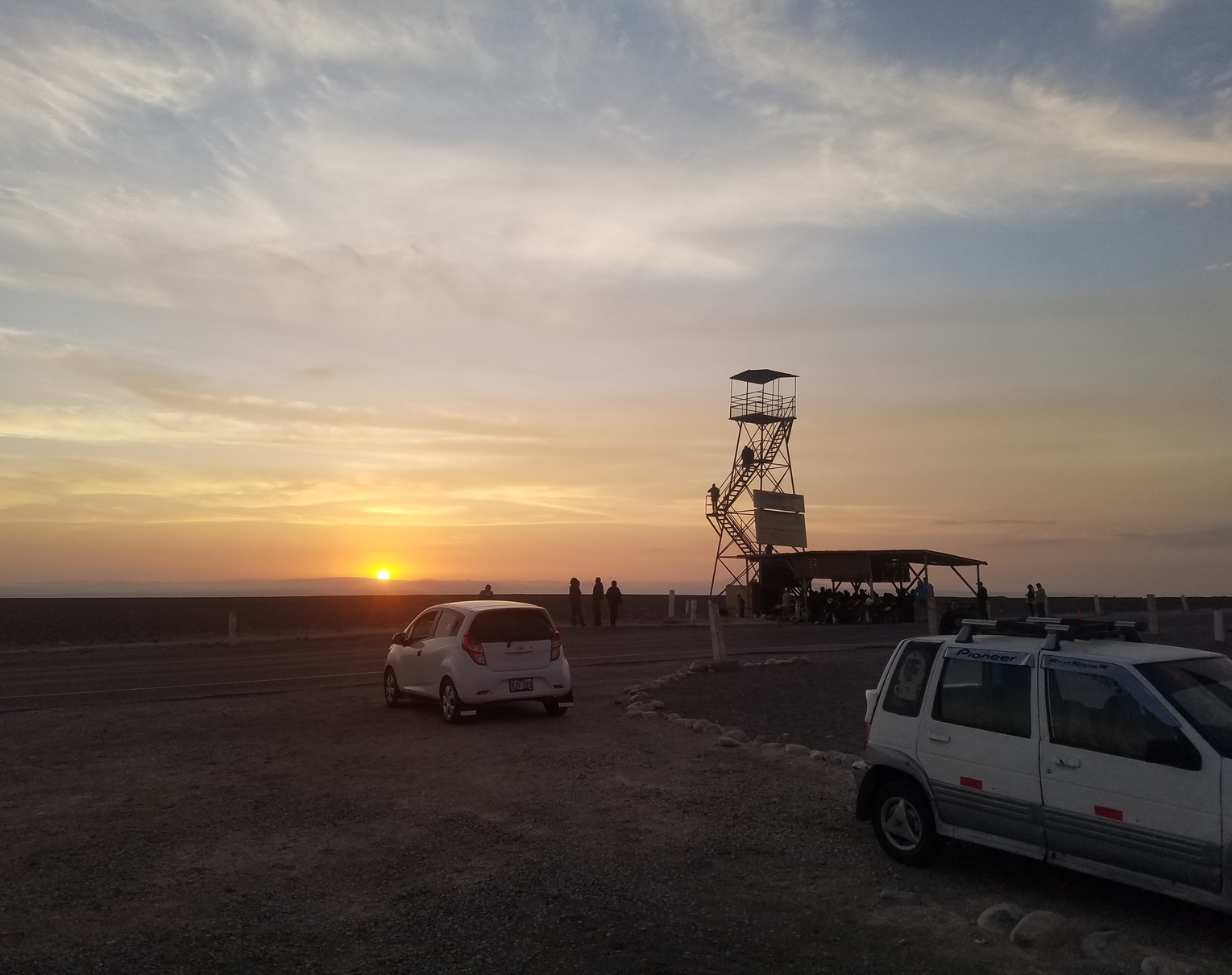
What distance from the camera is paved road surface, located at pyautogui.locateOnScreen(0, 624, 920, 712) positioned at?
20.0 meters

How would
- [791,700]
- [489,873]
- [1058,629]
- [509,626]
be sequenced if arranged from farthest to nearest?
[791,700], [509,626], [489,873], [1058,629]

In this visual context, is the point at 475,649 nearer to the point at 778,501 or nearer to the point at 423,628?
the point at 423,628

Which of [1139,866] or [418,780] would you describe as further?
[418,780]

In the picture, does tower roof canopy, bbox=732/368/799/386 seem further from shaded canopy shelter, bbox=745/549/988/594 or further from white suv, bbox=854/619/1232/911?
white suv, bbox=854/619/1232/911

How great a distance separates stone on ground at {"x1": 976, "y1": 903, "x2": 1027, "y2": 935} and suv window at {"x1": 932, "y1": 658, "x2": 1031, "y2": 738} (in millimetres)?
1147

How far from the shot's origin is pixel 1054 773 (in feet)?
22.4

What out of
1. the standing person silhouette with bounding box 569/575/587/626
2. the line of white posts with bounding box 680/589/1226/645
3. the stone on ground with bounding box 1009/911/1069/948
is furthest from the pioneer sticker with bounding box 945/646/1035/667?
the standing person silhouette with bounding box 569/575/587/626

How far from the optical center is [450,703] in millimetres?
14953

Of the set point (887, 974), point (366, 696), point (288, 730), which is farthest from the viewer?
point (366, 696)

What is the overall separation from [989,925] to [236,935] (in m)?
4.56

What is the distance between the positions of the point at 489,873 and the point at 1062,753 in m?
4.03

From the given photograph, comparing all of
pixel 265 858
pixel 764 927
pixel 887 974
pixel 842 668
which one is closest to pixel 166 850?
pixel 265 858

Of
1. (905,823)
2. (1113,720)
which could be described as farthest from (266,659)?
(1113,720)

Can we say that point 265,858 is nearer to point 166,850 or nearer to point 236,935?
point 166,850
